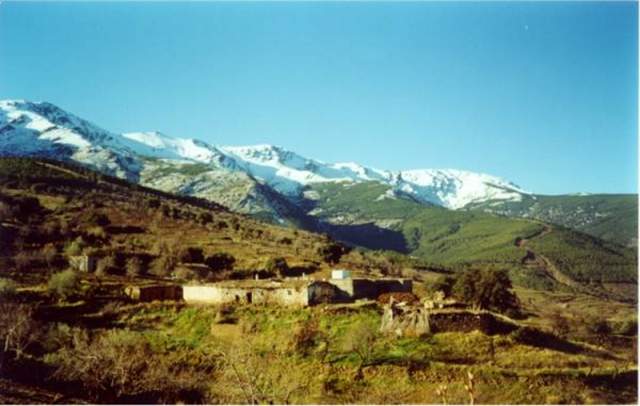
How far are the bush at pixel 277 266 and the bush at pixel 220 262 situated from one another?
4.57 m

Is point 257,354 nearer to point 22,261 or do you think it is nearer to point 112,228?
point 22,261

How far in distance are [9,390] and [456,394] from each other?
19.1m

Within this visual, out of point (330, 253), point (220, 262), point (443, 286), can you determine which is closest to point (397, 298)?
point (443, 286)

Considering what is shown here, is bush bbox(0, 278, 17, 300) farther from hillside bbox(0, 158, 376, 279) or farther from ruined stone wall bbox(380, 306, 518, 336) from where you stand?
ruined stone wall bbox(380, 306, 518, 336)

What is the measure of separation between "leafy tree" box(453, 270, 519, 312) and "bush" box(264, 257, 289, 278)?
69.2 ft

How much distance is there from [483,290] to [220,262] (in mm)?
32315

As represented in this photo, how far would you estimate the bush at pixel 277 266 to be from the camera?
73125mm

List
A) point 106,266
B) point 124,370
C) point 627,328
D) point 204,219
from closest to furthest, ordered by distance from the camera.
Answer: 1. point 124,370
2. point 106,266
3. point 627,328
4. point 204,219

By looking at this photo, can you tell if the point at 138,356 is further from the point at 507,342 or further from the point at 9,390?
the point at 507,342

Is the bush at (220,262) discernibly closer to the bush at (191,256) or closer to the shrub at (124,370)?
the bush at (191,256)

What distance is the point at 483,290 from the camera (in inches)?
2287

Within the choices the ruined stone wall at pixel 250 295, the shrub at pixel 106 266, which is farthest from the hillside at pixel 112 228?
the ruined stone wall at pixel 250 295

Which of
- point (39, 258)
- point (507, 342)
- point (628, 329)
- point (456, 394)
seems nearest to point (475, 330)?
point (507, 342)

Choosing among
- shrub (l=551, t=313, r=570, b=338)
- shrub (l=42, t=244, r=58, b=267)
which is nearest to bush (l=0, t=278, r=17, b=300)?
shrub (l=42, t=244, r=58, b=267)
